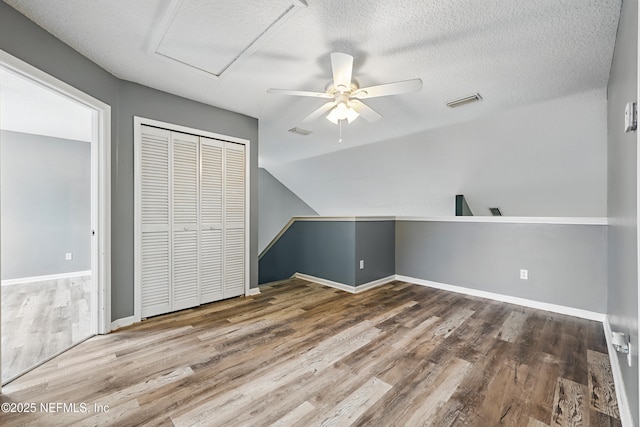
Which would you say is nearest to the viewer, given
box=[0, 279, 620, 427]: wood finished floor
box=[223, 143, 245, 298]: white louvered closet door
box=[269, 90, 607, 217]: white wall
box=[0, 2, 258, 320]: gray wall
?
box=[0, 279, 620, 427]: wood finished floor

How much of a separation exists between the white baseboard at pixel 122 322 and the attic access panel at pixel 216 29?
2.46 meters

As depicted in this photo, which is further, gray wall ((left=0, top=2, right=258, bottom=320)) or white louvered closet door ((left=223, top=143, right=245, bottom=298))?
white louvered closet door ((left=223, top=143, right=245, bottom=298))

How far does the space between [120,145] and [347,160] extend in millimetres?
3896

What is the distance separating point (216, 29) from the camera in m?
1.93

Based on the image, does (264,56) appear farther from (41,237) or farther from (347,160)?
(41,237)

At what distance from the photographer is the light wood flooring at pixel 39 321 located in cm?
211

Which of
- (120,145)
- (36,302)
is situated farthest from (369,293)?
(36,302)

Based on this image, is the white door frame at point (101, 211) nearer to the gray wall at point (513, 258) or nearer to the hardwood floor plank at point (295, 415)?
the hardwood floor plank at point (295, 415)

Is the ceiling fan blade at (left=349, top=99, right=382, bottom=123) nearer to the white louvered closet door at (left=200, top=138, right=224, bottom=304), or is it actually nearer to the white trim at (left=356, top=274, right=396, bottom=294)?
the white louvered closet door at (left=200, top=138, right=224, bottom=304)

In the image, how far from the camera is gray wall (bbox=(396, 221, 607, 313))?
9.54ft

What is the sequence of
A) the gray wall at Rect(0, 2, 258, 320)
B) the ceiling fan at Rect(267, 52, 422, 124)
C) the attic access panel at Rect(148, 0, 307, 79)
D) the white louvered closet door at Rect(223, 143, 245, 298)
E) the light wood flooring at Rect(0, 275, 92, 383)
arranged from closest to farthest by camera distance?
the attic access panel at Rect(148, 0, 307, 79) → the gray wall at Rect(0, 2, 258, 320) → the ceiling fan at Rect(267, 52, 422, 124) → the light wood flooring at Rect(0, 275, 92, 383) → the white louvered closet door at Rect(223, 143, 245, 298)

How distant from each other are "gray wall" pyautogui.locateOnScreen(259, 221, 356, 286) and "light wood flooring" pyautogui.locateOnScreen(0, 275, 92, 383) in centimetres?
276

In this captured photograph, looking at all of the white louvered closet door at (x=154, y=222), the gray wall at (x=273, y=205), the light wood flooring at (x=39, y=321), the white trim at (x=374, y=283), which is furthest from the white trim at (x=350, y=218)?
the gray wall at (x=273, y=205)

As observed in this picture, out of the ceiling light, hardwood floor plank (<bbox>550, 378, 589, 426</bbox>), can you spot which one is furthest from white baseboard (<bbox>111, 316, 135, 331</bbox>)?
hardwood floor plank (<bbox>550, 378, 589, 426</bbox>)
